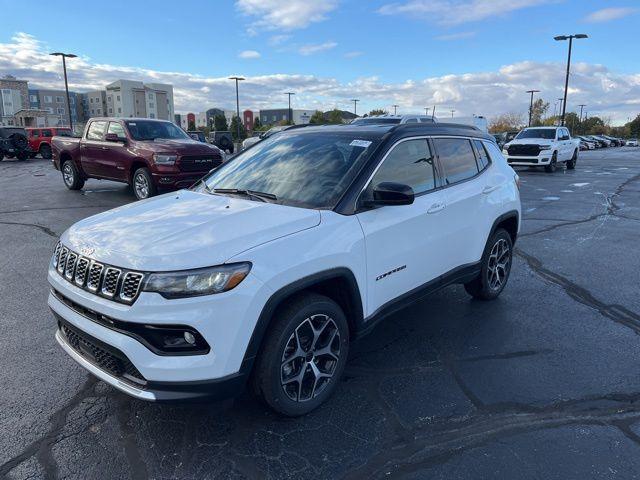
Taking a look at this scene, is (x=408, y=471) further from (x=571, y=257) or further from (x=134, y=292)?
(x=571, y=257)

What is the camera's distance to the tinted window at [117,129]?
11.4 meters

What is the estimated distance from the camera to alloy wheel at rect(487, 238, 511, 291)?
4895mm

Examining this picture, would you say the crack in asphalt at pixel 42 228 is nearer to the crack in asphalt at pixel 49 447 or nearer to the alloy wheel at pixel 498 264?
the crack in asphalt at pixel 49 447

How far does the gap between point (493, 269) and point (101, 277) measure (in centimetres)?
379

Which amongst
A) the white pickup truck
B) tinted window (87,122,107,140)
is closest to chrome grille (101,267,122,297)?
tinted window (87,122,107,140)

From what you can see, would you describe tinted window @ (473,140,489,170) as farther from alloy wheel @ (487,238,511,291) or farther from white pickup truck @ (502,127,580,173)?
white pickup truck @ (502,127,580,173)

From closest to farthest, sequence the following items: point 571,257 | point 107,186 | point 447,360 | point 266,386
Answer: point 266,386 → point 447,360 → point 571,257 → point 107,186

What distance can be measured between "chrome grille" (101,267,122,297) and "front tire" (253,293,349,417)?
867 mm

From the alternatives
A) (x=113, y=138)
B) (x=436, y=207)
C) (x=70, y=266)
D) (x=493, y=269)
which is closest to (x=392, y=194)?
(x=436, y=207)

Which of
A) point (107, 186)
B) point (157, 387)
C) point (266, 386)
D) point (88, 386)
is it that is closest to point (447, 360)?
point (266, 386)

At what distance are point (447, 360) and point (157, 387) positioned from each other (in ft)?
7.41

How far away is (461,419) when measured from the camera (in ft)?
9.92

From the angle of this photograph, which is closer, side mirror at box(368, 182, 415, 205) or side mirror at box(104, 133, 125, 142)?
side mirror at box(368, 182, 415, 205)

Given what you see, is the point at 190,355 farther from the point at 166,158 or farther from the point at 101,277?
the point at 166,158
